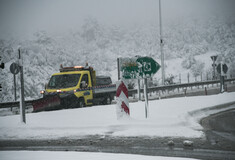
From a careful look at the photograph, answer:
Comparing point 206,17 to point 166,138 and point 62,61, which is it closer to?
point 62,61

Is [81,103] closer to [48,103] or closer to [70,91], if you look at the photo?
[70,91]

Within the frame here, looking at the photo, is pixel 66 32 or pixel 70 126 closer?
pixel 70 126

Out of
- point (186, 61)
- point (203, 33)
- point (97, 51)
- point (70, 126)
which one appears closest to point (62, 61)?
point (97, 51)

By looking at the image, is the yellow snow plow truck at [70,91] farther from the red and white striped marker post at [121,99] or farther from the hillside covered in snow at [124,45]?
the hillside covered in snow at [124,45]

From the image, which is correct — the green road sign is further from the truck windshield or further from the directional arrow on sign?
the truck windshield

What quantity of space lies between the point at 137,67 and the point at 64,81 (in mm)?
5966

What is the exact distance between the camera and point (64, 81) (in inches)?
475

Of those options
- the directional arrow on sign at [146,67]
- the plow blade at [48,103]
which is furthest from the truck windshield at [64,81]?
the directional arrow on sign at [146,67]

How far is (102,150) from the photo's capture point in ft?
14.4

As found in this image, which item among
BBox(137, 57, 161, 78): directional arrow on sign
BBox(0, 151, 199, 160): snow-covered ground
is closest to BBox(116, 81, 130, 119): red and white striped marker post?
BBox(137, 57, 161, 78): directional arrow on sign

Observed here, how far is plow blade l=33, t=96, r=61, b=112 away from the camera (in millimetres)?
10863

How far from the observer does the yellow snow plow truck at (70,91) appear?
1109cm

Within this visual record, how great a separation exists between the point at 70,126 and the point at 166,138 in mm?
2800

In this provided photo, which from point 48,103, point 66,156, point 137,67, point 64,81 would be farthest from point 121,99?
point 64,81
